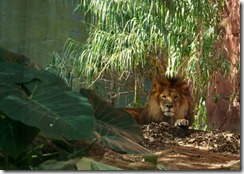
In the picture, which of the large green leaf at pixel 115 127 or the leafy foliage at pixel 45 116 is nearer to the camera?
the leafy foliage at pixel 45 116

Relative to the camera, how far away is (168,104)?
2.33 meters

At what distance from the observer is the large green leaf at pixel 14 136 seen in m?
2.31

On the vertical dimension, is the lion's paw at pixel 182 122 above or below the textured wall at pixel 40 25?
below

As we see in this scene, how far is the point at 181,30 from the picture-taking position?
7.53 ft

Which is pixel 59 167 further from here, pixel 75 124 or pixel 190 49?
pixel 190 49

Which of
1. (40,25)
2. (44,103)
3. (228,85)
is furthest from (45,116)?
(228,85)

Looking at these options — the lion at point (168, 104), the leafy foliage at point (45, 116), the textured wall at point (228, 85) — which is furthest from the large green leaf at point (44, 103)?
the textured wall at point (228, 85)

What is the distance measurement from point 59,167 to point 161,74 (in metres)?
0.49

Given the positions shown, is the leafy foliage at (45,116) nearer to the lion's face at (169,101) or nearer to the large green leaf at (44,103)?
the large green leaf at (44,103)

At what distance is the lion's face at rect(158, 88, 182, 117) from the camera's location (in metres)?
2.30

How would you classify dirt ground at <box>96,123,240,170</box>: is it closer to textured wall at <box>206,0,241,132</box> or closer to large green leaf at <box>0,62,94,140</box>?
textured wall at <box>206,0,241,132</box>

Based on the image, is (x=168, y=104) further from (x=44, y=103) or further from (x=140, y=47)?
(x=44, y=103)

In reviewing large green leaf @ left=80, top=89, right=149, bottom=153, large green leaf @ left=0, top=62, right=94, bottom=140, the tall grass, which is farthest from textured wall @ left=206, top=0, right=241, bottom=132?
large green leaf @ left=0, top=62, right=94, bottom=140

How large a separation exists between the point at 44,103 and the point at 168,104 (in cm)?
44
